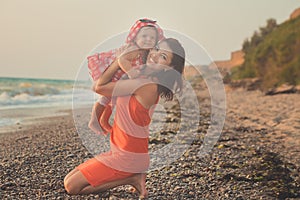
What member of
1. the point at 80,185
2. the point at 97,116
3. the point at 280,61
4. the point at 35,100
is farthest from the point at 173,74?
the point at 280,61

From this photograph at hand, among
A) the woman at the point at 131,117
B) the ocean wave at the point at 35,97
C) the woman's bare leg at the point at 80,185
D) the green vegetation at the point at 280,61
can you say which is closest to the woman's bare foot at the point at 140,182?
the woman at the point at 131,117

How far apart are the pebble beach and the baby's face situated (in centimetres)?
227

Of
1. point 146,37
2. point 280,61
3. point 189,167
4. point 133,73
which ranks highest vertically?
point 146,37

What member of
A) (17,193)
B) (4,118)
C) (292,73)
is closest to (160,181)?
(17,193)

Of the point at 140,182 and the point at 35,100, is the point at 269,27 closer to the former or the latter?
the point at 35,100

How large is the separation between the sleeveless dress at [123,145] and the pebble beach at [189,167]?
Result: 75 centimetres

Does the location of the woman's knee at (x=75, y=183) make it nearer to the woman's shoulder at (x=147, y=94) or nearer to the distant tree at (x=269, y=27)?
the woman's shoulder at (x=147, y=94)

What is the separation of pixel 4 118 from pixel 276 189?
1149 cm

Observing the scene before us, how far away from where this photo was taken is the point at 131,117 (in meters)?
4.29

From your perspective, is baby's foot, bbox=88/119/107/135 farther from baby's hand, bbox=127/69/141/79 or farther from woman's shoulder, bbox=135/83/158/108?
baby's hand, bbox=127/69/141/79

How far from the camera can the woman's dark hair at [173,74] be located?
13.3ft

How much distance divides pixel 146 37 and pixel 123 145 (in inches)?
52.2

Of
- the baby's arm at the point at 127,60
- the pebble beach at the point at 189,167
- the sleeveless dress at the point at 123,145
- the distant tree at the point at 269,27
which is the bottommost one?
the pebble beach at the point at 189,167

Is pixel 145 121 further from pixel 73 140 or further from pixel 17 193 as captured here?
pixel 73 140
